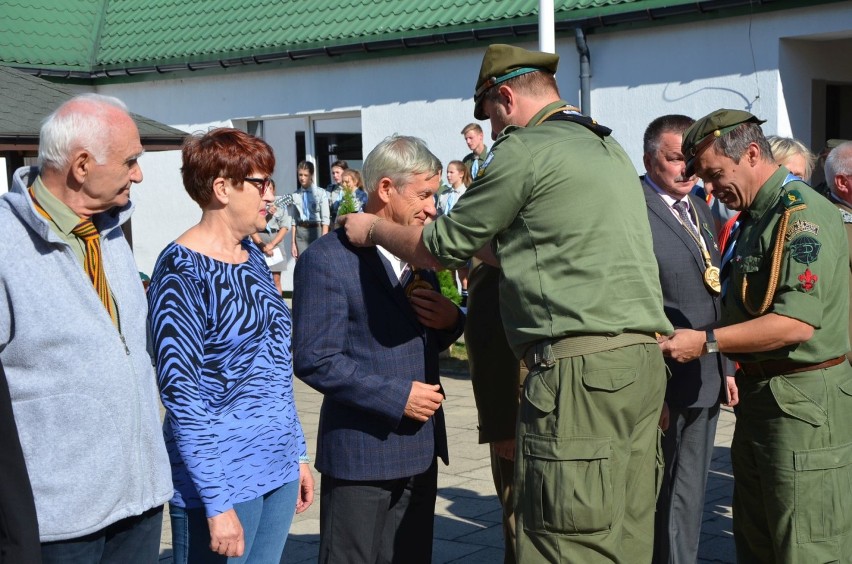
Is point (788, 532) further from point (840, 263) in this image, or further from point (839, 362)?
point (840, 263)

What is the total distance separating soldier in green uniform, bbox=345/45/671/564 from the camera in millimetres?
3252

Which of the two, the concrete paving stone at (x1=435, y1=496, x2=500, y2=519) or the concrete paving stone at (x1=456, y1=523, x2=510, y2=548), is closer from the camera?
the concrete paving stone at (x1=456, y1=523, x2=510, y2=548)

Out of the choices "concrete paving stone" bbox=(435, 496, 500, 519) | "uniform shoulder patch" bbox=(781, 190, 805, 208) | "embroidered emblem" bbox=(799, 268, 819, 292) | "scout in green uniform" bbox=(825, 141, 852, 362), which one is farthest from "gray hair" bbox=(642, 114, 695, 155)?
"concrete paving stone" bbox=(435, 496, 500, 519)

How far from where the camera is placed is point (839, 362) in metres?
4.02

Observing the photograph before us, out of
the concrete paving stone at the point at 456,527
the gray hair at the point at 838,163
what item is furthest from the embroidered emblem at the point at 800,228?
the concrete paving stone at the point at 456,527

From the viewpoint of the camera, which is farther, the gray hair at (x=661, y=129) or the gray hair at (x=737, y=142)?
the gray hair at (x=661, y=129)

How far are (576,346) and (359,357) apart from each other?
769 millimetres

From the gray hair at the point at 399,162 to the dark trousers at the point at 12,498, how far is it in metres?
1.82

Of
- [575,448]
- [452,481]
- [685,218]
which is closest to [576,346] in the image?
[575,448]

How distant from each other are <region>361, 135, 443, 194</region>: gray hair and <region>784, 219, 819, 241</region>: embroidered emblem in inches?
50.1

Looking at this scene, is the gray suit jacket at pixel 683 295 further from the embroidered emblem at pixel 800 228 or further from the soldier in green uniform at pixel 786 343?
the embroidered emblem at pixel 800 228

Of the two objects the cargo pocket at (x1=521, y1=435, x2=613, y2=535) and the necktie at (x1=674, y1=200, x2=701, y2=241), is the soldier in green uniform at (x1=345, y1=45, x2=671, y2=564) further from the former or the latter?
the necktie at (x1=674, y1=200, x2=701, y2=241)

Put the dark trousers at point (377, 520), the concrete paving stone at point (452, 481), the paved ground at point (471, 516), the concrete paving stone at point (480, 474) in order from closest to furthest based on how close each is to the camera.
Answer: the dark trousers at point (377, 520)
the paved ground at point (471, 516)
the concrete paving stone at point (452, 481)
the concrete paving stone at point (480, 474)

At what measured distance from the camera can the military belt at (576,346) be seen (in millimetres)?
3262
